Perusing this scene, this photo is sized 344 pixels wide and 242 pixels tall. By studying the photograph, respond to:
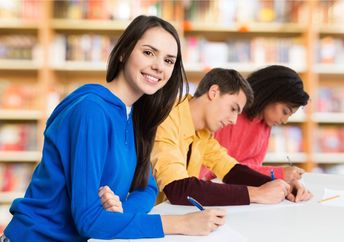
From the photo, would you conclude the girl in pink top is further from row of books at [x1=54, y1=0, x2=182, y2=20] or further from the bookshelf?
row of books at [x1=54, y1=0, x2=182, y2=20]

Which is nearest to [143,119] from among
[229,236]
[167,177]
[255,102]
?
[167,177]

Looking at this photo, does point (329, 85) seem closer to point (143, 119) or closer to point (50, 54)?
point (50, 54)

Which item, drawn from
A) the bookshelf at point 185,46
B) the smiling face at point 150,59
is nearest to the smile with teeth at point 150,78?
the smiling face at point 150,59

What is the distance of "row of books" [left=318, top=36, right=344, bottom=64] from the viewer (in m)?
3.64

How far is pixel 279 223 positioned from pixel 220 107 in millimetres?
615

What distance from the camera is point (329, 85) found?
12.6 feet

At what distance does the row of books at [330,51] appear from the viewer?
11.9ft

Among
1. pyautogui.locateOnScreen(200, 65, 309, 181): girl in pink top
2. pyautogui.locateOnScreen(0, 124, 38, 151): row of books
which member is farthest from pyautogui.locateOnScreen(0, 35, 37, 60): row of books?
pyautogui.locateOnScreen(200, 65, 309, 181): girl in pink top

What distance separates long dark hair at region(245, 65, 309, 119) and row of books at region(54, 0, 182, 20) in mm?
1521

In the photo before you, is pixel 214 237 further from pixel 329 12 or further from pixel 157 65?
pixel 329 12

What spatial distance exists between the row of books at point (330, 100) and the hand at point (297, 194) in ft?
7.52

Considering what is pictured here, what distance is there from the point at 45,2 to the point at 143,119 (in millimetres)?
2346

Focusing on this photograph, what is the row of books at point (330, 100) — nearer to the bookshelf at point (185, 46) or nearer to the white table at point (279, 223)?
the bookshelf at point (185, 46)

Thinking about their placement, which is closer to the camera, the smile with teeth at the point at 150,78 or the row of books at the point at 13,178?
the smile with teeth at the point at 150,78
